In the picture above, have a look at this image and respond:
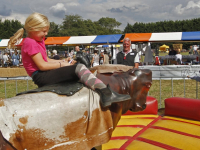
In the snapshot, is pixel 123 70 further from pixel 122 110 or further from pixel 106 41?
pixel 106 41

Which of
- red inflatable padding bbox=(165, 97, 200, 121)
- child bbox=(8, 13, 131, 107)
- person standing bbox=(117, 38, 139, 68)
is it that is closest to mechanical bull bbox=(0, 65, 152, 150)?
child bbox=(8, 13, 131, 107)

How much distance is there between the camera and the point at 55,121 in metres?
1.76

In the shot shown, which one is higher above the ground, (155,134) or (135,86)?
(135,86)

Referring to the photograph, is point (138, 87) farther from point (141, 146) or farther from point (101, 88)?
point (141, 146)

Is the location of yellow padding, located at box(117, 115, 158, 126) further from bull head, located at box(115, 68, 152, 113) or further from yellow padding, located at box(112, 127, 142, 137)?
bull head, located at box(115, 68, 152, 113)

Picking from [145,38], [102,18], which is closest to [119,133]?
[145,38]

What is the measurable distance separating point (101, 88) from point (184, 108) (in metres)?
2.73

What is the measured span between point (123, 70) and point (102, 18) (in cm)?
10201

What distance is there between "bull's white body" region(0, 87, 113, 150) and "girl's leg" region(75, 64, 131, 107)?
0.06 metres

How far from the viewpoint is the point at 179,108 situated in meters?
4.16

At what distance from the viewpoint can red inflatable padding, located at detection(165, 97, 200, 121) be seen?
401cm

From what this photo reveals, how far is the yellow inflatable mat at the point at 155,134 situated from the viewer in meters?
2.93

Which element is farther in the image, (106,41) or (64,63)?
(106,41)

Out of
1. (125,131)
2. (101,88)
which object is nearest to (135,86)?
(101,88)
